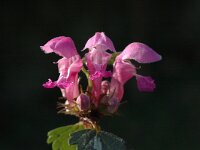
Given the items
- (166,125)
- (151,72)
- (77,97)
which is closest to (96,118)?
(77,97)

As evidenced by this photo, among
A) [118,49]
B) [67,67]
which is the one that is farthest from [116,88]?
[118,49]

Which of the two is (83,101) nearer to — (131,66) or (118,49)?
(131,66)

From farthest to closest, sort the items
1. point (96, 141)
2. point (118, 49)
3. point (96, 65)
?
point (118, 49)
point (96, 65)
point (96, 141)

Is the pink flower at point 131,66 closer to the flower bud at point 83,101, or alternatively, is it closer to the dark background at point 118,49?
the flower bud at point 83,101

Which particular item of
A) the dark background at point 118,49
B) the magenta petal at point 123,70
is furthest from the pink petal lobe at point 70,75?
the dark background at point 118,49

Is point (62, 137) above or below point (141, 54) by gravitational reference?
below

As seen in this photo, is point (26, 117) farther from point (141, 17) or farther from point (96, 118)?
point (96, 118)

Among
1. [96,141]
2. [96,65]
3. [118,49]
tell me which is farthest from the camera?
[118,49]
